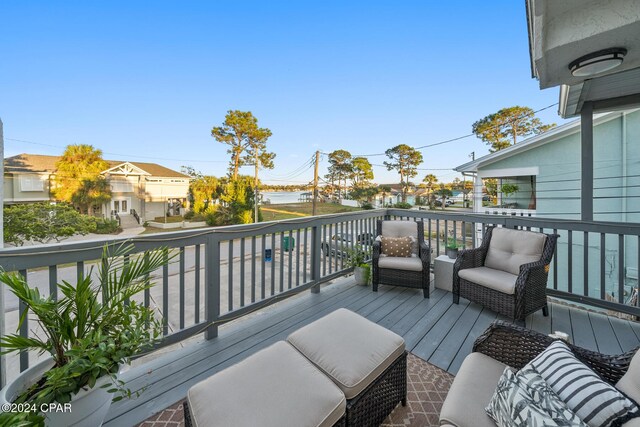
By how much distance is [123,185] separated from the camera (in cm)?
2327

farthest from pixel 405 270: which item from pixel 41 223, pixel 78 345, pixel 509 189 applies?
pixel 41 223

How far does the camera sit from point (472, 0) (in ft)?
19.4

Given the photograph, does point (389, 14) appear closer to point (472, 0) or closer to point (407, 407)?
point (472, 0)

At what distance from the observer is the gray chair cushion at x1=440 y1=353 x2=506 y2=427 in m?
1.10

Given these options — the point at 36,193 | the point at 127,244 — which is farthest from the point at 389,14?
the point at 36,193

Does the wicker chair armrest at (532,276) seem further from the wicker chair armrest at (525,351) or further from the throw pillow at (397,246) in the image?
the wicker chair armrest at (525,351)

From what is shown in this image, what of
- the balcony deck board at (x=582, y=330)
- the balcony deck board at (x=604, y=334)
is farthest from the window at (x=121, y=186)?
the balcony deck board at (x=604, y=334)

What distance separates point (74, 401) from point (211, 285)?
126cm

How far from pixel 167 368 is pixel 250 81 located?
1566cm

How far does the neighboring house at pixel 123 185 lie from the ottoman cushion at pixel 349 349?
84.9 feet

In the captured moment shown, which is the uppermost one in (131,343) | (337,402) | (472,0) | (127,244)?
(472,0)

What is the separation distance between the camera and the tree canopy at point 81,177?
1958cm

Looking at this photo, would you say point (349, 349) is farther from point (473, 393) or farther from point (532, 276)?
point (532, 276)

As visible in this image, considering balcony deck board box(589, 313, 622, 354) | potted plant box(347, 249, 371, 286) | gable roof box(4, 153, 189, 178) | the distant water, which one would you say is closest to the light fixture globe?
balcony deck board box(589, 313, 622, 354)
